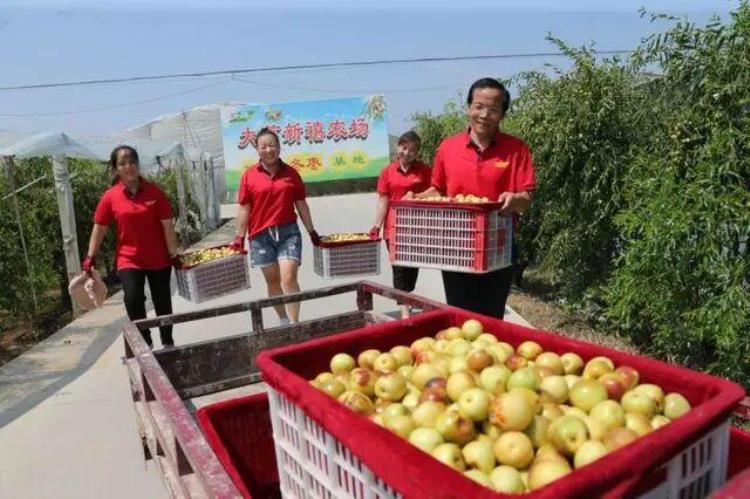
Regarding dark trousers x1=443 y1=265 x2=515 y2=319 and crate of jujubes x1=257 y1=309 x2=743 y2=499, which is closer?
crate of jujubes x1=257 y1=309 x2=743 y2=499

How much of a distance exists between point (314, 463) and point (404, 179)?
453 centimetres

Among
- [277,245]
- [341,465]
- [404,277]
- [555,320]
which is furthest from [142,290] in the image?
[555,320]

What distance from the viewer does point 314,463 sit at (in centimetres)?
183

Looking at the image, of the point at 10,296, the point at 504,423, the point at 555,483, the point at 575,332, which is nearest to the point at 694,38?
the point at 575,332

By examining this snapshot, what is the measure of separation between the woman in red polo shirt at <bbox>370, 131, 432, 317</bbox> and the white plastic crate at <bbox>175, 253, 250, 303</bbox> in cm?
133

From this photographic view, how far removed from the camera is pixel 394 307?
763 cm

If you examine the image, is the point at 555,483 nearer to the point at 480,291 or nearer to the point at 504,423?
the point at 504,423

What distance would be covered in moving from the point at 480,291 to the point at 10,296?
262 inches

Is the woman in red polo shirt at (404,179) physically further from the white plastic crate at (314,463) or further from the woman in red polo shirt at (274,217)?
the white plastic crate at (314,463)

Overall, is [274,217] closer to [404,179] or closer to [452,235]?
[404,179]

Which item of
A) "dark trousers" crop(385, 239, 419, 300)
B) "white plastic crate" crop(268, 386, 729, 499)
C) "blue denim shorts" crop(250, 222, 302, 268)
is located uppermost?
"white plastic crate" crop(268, 386, 729, 499)

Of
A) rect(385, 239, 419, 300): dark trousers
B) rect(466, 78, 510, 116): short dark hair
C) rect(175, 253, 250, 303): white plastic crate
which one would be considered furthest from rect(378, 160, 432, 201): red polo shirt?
rect(466, 78, 510, 116): short dark hair

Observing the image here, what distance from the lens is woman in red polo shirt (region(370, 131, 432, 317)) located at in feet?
20.1

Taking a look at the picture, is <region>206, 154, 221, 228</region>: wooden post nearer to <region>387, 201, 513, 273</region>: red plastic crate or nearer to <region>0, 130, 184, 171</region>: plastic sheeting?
<region>0, 130, 184, 171</region>: plastic sheeting
